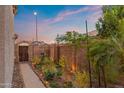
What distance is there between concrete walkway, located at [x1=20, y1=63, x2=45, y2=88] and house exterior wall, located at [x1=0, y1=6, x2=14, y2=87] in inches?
6.3

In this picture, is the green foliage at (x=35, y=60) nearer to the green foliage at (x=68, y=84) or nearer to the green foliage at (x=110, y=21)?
the green foliage at (x=68, y=84)

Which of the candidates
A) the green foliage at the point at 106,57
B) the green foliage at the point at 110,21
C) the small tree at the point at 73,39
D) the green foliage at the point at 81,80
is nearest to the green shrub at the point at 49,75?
the green foliage at the point at 81,80

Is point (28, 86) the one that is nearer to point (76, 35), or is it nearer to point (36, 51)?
point (36, 51)

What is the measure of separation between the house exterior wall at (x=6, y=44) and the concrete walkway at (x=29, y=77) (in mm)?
161

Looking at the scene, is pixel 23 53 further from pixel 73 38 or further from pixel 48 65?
pixel 73 38

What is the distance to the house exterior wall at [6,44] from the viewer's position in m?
A: 2.96

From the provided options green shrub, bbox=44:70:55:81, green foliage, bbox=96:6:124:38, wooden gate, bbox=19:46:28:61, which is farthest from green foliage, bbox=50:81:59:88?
green foliage, bbox=96:6:124:38

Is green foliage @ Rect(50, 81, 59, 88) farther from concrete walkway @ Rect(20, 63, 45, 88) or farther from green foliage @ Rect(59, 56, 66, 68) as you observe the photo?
green foliage @ Rect(59, 56, 66, 68)

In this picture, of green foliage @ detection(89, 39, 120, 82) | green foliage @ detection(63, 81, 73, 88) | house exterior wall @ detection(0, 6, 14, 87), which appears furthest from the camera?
green foliage @ detection(63, 81, 73, 88)

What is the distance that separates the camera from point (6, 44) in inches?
123

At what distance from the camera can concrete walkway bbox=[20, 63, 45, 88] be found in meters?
3.40

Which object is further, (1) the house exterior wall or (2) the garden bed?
(2) the garden bed

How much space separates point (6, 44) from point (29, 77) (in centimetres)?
57
